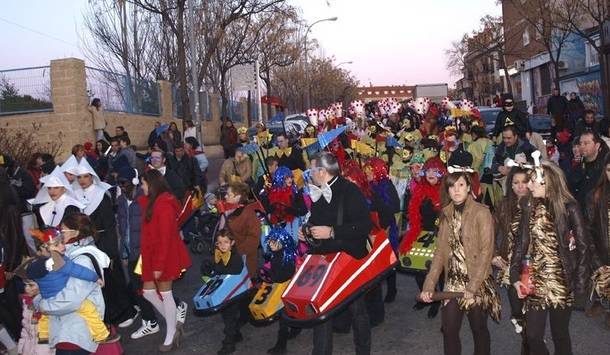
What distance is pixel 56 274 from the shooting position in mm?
4918

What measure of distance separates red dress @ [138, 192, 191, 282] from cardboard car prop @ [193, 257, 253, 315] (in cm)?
32

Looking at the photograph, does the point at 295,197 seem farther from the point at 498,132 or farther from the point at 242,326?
the point at 498,132

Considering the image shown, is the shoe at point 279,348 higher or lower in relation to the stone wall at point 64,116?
lower

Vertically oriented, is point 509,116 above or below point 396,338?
above

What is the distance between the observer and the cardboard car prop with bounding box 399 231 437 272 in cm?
689

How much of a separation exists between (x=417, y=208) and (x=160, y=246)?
2.64 meters

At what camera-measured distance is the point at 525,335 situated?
195 inches

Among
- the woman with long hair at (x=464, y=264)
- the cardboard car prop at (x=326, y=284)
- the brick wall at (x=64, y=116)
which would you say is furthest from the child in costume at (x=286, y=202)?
the brick wall at (x=64, y=116)

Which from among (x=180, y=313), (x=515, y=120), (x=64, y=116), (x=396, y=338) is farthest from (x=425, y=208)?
(x=64, y=116)

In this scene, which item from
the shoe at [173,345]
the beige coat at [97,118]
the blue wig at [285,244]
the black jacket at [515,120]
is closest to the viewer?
the blue wig at [285,244]

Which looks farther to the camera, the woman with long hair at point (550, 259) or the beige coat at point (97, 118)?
the beige coat at point (97, 118)

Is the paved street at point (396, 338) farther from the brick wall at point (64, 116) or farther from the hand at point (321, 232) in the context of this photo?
the brick wall at point (64, 116)

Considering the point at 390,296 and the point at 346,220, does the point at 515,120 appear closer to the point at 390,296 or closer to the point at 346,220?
the point at 390,296

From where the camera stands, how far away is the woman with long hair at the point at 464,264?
192 inches
